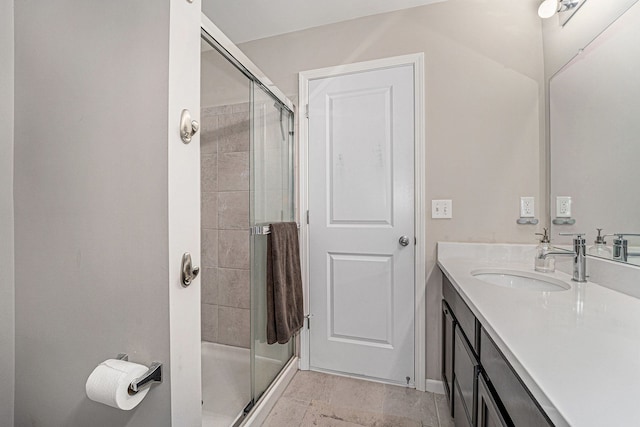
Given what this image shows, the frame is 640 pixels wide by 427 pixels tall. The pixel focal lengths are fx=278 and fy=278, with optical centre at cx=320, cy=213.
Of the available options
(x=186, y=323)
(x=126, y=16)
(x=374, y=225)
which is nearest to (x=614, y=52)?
(x=374, y=225)

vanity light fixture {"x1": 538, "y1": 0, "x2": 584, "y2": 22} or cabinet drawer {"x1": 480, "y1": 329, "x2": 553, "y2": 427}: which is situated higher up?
vanity light fixture {"x1": 538, "y1": 0, "x2": 584, "y2": 22}

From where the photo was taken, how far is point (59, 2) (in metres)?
0.81

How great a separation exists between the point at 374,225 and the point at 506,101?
1068 mm

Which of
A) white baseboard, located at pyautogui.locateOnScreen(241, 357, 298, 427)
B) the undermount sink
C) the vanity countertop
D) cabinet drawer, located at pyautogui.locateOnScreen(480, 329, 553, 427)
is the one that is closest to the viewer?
the vanity countertop

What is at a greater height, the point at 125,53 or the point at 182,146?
the point at 125,53

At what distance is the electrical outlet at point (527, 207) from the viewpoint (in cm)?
161

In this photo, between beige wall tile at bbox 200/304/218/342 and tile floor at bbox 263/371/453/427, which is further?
beige wall tile at bbox 200/304/218/342

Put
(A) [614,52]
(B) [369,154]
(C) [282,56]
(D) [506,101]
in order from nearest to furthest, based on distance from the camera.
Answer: (A) [614,52] → (D) [506,101] → (B) [369,154] → (C) [282,56]

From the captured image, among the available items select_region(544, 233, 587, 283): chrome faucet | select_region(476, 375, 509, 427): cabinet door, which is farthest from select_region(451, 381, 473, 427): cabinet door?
select_region(544, 233, 587, 283): chrome faucet

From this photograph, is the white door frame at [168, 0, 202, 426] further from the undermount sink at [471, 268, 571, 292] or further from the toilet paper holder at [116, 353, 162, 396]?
the undermount sink at [471, 268, 571, 292]

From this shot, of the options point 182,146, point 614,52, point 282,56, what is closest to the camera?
point 182,146

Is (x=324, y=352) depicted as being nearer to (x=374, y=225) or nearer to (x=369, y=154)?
(x=374, y=225)

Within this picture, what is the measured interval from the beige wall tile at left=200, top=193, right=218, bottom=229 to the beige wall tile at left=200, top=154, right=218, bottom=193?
0.04 m

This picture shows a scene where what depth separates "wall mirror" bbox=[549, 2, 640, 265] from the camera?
1.03 metres
